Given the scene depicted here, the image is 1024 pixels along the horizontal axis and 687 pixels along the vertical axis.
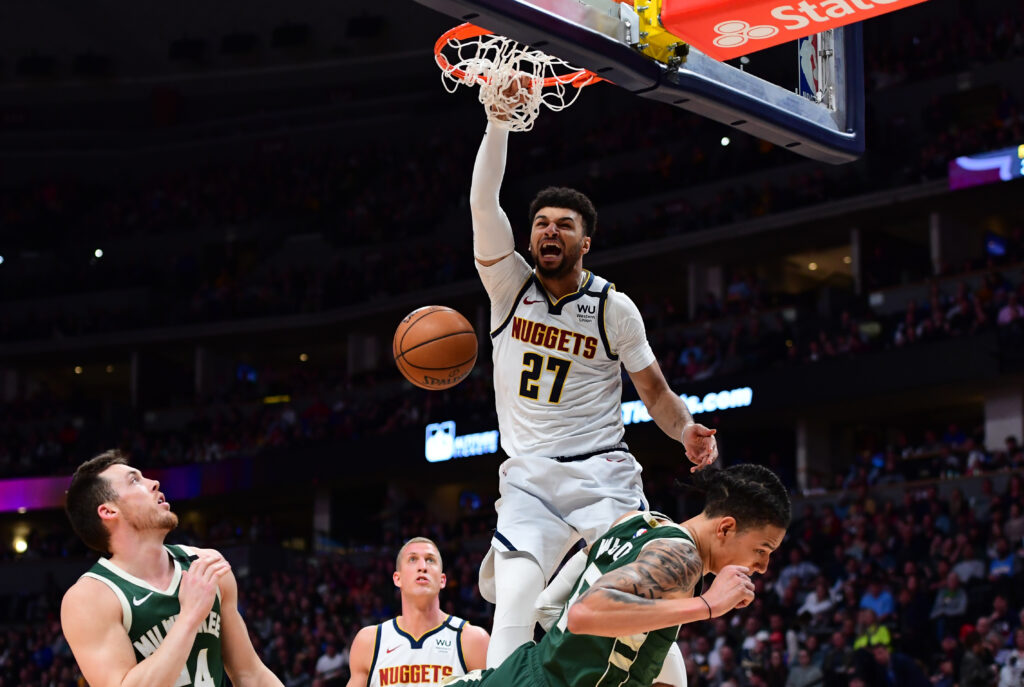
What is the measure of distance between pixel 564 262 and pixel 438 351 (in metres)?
1.02

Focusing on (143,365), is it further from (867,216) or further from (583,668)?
(583,668)

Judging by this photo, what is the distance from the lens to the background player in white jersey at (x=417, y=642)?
872cm

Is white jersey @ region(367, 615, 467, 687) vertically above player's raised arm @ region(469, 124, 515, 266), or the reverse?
player's raised arm @ region(469, 124, 515, 266)

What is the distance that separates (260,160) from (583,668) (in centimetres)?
3932

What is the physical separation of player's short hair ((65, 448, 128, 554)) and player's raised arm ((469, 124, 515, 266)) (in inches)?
79.9

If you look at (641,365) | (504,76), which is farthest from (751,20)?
(641,365)

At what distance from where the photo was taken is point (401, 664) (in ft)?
28.7

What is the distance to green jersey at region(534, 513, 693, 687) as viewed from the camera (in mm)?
4770

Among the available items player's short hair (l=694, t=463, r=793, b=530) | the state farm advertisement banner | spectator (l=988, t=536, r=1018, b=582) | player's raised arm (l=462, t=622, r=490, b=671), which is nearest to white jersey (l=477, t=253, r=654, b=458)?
the state farm advertisement banner

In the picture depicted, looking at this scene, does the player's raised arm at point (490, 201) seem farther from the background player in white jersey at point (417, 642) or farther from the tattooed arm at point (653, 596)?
the background player in white jersey at point (417, 642)

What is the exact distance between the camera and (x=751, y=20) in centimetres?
594

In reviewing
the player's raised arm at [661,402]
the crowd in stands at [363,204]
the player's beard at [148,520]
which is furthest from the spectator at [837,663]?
the crowd in stands at [363,204]

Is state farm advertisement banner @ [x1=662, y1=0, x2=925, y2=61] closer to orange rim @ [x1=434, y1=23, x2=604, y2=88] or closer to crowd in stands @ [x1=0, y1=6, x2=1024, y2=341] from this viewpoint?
orange rim @ [x1=434, y1=23, x2=604, y2=88]

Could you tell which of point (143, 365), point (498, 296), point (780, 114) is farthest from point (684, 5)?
point (143, 365)
